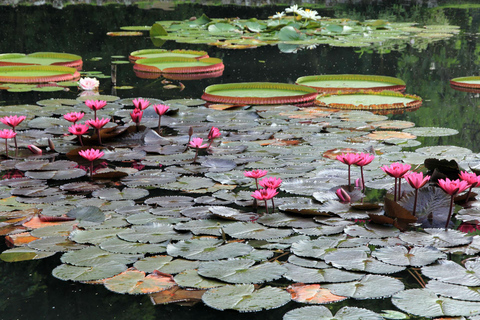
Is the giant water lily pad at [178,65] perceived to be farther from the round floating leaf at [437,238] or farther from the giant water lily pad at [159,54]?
the round floating leaf at [437,238]

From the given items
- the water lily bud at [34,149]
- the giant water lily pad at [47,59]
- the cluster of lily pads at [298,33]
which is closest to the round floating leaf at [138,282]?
the water lily bud at [34,149]

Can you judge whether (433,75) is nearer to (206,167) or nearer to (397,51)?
(397,51)

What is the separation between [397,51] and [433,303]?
274 inches

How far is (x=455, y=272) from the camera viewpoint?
6.18 ft

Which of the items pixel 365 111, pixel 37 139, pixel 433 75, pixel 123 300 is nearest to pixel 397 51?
pixel 433 75

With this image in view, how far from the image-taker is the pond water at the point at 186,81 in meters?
1.79

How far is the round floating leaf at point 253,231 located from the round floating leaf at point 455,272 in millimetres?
532

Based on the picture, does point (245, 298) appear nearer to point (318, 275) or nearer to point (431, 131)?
point (318, 275)

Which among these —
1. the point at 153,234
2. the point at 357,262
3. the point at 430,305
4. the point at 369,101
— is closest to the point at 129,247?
the point at 153,234

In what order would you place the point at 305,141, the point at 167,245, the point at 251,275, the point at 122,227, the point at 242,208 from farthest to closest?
the point at 305,141 < the point at 242,208 < the point at 122,227 < the point at 167,245 < the point at 251,275

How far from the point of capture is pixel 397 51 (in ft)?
27.0

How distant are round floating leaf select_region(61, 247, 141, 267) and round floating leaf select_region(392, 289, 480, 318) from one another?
87cm

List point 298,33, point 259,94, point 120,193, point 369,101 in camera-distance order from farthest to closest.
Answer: point 298,33 < point 259,94 < point 369,101 < point 120,193

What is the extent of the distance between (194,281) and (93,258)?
0.39m
